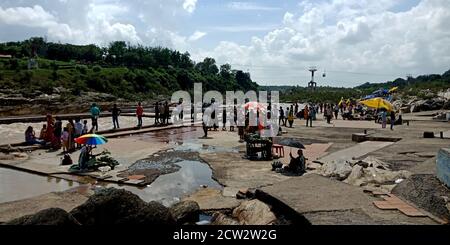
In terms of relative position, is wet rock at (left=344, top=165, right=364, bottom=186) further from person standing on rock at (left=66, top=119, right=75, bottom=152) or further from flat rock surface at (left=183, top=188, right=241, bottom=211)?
person standing on rock at (left=66, top=119, right=75, bottom=152)

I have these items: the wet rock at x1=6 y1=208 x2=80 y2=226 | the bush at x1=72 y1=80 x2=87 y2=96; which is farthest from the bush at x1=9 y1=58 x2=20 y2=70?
the wet rock at x1=6 y1=208 x2=80 y2=226

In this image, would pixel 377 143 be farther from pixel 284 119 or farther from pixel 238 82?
pixel 238 82

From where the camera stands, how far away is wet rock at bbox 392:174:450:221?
7.14 meters

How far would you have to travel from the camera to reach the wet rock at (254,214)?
7.76 m

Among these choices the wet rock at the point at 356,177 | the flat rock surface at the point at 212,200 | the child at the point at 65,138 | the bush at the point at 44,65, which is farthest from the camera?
the bush at the point at 44,65

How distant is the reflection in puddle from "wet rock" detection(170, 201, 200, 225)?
12.5 feet

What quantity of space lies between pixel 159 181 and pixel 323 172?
4431 mm

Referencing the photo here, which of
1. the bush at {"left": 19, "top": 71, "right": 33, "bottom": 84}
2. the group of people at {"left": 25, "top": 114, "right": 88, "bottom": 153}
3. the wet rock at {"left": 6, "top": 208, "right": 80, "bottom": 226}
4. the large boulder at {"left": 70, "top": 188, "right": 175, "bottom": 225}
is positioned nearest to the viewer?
the wet rock at {"left": 6, "top": 208, "right": 80, "bottom": 226}

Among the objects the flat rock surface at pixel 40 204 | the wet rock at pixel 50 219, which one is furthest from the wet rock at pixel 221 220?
the flat rock surface at pixel 40 204

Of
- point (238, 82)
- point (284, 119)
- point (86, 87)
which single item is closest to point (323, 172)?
point (284, 119)

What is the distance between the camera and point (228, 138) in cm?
2025

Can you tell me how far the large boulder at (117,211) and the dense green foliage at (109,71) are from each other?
5076cm

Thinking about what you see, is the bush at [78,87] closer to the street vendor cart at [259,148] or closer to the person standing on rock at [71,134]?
the person standing on rock at [71,134]

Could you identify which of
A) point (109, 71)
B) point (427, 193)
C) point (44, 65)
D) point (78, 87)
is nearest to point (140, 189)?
point (427, 193)
